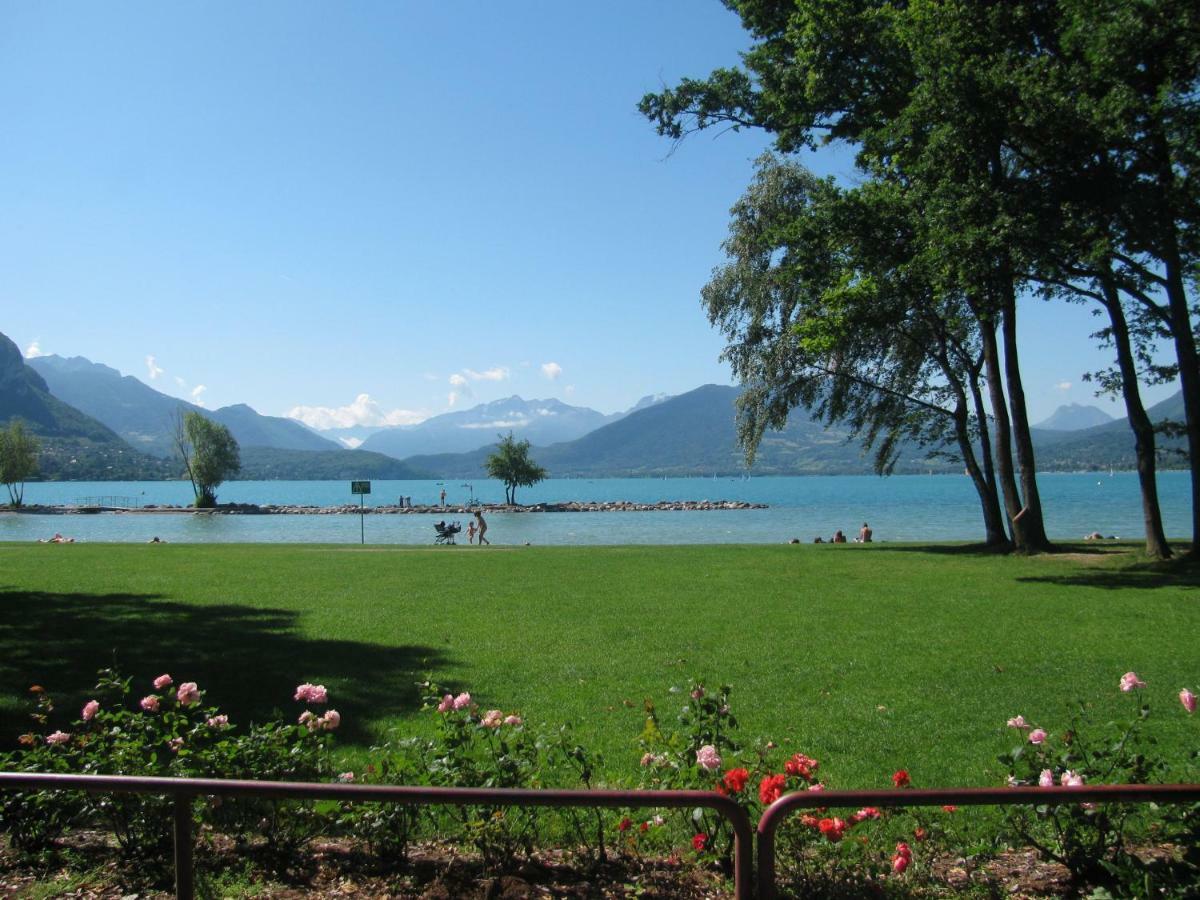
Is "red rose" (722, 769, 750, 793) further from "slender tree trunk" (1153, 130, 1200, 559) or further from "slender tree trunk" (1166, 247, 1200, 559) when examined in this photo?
"slender tree trunk" (1166, 247, 1200, 559)

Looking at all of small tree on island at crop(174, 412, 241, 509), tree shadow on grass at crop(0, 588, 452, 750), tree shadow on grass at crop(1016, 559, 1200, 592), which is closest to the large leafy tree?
tree shadow on grass at crop(1016, 559, 1200, 592)

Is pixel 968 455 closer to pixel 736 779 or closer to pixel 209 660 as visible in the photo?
pixel 209 660

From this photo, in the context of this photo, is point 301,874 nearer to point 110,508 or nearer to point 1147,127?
point 1147,127

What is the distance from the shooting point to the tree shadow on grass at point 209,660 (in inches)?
295

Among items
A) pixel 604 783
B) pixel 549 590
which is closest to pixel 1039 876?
pixel 604 783

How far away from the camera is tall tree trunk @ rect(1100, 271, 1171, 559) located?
18703 millimetres

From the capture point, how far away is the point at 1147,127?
14.8m

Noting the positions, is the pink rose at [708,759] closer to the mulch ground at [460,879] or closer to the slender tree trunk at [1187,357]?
the mulch ground at [460,879]

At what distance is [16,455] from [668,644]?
101418 millimetres

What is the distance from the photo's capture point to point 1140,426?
764 inches

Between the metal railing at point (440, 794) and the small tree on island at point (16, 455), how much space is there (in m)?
105

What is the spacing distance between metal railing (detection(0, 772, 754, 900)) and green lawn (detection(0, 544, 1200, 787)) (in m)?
2.51

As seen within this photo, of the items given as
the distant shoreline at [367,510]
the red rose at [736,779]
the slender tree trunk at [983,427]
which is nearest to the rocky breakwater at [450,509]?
the distant shoreline at [367,510]

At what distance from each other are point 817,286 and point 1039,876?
18065mm
